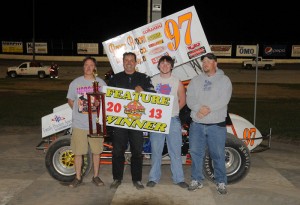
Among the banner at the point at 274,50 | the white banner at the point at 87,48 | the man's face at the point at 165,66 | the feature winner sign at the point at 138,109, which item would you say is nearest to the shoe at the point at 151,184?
the feature winner sign at the point at 138,109

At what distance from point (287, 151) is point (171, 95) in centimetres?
395

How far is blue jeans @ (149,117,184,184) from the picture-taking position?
5.87m

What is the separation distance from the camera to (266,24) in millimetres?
84812

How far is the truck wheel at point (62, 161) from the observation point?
622 centimetres

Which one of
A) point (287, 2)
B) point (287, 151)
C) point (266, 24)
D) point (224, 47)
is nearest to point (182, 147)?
point (287, 151)

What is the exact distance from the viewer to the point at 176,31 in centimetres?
683

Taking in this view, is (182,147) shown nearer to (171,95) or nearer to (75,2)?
(171,95)

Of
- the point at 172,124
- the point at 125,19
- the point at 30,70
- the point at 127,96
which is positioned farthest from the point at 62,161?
the point at 125,19

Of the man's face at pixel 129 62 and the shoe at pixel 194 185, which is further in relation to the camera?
the shoe at pixel 194 185

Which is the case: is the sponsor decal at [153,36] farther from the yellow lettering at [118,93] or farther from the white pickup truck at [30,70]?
the white pickup truck at [30,70]

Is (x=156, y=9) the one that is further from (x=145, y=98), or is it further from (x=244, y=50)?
(x=244, y=50)

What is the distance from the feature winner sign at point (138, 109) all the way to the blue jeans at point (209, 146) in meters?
0.41

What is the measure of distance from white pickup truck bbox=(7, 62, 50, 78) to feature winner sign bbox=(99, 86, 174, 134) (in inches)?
1018

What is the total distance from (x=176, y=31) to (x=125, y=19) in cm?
8449
